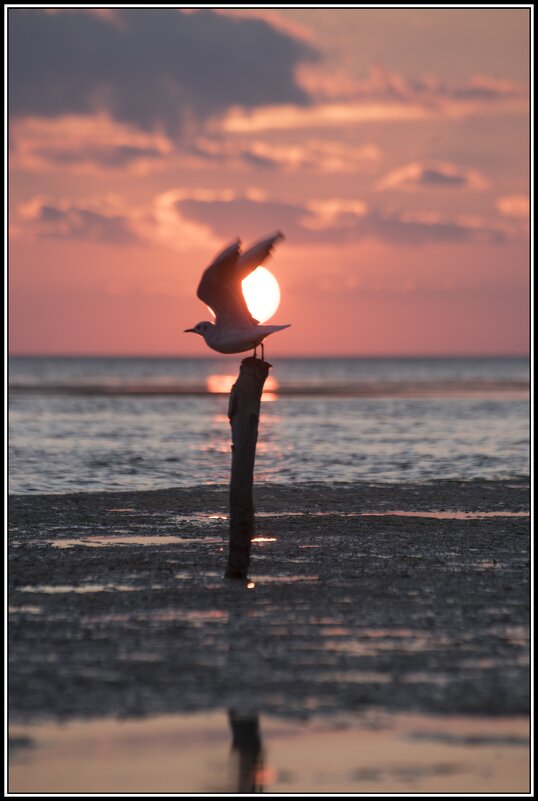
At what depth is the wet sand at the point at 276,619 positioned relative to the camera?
31.7 feet

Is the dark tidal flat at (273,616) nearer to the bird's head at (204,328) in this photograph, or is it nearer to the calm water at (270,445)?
the bird's head at (204,328)

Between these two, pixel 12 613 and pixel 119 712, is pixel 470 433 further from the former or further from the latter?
pixel 119 712

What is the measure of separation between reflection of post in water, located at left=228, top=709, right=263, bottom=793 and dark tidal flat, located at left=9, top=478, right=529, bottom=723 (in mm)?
235

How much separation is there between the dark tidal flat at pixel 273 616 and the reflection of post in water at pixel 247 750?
235 mm

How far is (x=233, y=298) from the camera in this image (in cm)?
1484

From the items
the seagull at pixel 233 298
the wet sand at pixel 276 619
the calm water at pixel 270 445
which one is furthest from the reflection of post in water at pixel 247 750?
the calm water at pixel 270 445

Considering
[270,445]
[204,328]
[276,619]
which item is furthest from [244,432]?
[270,445]

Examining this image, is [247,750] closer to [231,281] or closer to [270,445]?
[231,281]

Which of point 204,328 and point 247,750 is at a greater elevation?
point 204,328

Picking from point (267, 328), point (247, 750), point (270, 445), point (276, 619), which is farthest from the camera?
point (270, 445)

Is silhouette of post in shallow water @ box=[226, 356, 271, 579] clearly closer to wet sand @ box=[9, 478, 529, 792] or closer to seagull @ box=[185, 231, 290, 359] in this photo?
seagull @ box=[185, 231, 290, 359]

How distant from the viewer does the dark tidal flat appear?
977 cm

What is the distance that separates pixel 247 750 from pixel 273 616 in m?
3.96

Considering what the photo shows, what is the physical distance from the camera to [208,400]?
8388 centimetres
